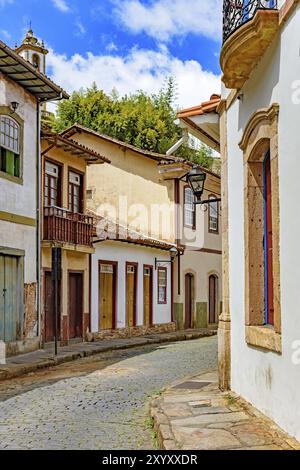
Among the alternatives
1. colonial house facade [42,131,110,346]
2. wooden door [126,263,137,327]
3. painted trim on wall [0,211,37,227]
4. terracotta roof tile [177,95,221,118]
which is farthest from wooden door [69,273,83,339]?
terracotta roof tile [177,95,221,118]

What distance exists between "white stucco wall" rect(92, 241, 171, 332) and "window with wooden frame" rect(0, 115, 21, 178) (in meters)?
5.13

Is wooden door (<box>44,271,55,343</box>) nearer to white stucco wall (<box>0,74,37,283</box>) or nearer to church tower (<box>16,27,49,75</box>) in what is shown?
white stucco wall (<box>0,74,37,283</box>)

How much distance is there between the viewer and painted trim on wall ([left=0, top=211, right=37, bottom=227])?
13.9m

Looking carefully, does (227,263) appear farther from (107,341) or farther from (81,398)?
(107,341)

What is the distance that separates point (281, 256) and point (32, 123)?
1073 centimetres

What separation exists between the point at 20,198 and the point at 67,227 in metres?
2.51

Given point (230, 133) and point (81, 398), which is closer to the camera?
point (230, 133)

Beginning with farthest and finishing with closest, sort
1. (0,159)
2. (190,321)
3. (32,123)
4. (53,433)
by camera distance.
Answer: (190,321)
(32,123)
(0,159)
(53,433)

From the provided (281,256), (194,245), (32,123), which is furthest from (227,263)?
(194,245)

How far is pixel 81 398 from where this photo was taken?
891 centimetres

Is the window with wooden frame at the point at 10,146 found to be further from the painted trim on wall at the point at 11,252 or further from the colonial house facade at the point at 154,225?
the colonial house facade at the point at 154,225

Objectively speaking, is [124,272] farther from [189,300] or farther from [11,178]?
[11,178]

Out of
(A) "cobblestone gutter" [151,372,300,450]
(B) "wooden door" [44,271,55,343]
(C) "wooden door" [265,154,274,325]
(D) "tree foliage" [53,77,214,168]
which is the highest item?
(D) "tree foliage" [53,77,214,168]

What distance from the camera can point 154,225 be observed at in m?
24.7
